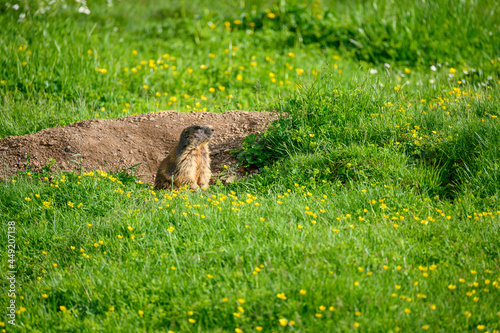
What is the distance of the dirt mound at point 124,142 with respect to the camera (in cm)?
555

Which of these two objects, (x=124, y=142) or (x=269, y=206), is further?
(x=124, y=142)

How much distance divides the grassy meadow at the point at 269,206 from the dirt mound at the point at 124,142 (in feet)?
0.85

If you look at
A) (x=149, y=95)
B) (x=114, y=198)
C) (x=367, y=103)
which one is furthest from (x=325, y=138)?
(x=149, y=95)

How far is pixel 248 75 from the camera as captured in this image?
26.6 ft

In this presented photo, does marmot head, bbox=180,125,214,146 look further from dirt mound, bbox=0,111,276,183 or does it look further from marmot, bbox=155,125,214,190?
dirt mound, bbox=0,111,276,183

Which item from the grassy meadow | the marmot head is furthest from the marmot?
the grassy meadow

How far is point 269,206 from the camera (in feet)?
15.0

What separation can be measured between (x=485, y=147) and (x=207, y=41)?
227 inches

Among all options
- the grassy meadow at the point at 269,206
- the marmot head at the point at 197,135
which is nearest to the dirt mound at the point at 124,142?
the grassy meadow at the point at 269,206

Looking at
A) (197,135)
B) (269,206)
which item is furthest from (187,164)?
(269,206)

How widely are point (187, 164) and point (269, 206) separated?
1196 millimetres

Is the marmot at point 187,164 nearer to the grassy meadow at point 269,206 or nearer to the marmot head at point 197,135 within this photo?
the marmot head at point 197,135

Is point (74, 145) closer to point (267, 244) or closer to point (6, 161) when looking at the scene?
point (6, 161)

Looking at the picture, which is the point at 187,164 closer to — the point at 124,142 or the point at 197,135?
the point at 197,135
